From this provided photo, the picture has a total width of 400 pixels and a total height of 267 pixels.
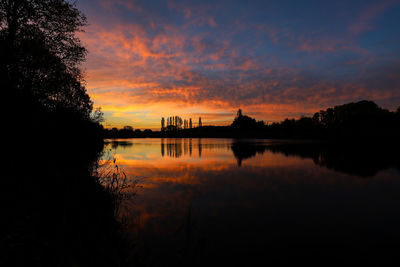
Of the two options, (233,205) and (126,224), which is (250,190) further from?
(126,224)

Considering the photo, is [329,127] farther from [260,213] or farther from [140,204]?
[140,204]

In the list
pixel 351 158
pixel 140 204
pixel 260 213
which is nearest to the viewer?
pixel 260 213

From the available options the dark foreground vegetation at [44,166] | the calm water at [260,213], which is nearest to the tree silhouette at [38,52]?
the dark foreground vegetation at [44,166]

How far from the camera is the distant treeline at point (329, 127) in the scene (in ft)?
212

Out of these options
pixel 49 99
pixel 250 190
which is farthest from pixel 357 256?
pixel 49 99

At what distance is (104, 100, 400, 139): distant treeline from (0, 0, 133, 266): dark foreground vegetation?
61.6 m

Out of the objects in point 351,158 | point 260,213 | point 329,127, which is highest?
point 329,127

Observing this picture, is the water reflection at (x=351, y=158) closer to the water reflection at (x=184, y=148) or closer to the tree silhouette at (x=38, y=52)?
the water reflection at (x=184, y=148)

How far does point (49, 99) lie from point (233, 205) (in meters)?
14.5

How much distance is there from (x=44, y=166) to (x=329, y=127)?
99.4 meters

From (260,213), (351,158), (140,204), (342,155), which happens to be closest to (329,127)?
(342,155)

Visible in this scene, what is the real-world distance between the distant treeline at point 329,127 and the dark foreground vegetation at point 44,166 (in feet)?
202

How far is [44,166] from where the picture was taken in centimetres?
1173

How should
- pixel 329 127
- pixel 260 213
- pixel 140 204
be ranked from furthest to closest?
pixel 329 127
pixel 140 204
pixel 260 213
